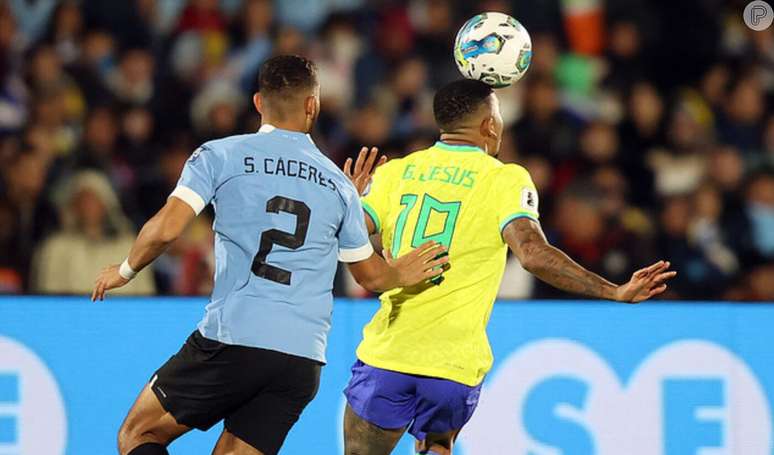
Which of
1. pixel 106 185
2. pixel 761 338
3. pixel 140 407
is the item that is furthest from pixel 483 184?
pixel 106 185

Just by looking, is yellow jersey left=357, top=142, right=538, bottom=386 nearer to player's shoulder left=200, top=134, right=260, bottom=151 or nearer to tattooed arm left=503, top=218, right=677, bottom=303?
tattooed arm left=503, top=218, right=677, bottom=303

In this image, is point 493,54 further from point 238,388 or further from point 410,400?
point 238,388

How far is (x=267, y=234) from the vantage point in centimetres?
464

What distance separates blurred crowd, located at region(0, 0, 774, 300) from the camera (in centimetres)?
839

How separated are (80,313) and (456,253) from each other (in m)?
2.22

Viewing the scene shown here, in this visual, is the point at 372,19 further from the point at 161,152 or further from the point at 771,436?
the point at 771,436

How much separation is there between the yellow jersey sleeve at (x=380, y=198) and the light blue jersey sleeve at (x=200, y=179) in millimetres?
869

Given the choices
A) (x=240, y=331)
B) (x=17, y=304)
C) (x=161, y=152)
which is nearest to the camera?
(x=240, y=331)

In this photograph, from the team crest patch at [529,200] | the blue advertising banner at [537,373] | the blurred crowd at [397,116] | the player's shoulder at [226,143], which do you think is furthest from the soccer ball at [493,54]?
the blurred crowd at [397,116]

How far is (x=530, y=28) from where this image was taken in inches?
401

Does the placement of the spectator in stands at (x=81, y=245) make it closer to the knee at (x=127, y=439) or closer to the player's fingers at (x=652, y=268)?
the knee at (x=127, y=439)

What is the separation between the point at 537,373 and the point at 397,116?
3.50m

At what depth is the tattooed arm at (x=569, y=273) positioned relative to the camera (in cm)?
473

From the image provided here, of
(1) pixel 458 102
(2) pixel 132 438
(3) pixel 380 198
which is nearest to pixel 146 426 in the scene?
(2) pixel 132 438
